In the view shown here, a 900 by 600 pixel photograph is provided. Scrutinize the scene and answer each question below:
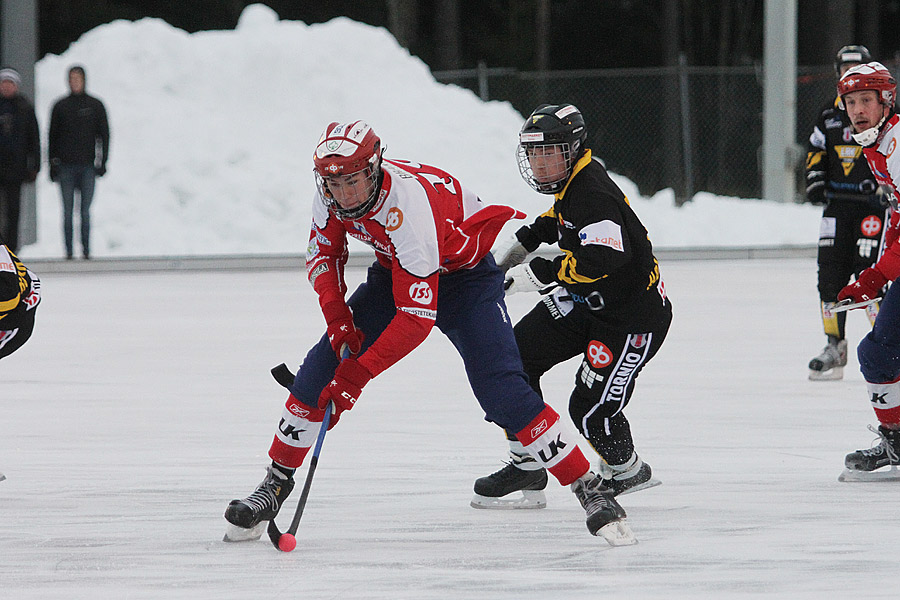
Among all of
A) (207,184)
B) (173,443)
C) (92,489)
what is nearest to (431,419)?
(173,443)

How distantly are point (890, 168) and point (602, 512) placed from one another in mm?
1809

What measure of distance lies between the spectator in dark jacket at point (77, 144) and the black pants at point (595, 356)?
30.4ft

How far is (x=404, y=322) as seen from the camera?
13.9 ft

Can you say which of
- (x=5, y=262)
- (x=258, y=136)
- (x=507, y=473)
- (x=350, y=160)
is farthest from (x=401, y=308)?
(x=258, y=136)

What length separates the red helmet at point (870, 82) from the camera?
533 centimetres

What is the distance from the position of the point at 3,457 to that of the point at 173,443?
70 centimetres

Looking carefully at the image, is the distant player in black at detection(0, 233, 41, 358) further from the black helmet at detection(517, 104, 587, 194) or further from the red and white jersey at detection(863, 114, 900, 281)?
the red and white jersey at detection(863, 114, 900, 281)

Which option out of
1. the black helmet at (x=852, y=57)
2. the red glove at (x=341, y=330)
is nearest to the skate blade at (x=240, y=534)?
the red glove at (x=341, y=330)

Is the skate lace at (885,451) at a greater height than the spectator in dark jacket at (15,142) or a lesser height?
lesser

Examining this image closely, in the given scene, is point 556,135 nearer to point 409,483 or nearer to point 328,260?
point 328,260

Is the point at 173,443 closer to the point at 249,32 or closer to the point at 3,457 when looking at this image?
the point at 3,457

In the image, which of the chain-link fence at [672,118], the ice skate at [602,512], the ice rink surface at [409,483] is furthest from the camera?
the chain-link fence at [672,118]

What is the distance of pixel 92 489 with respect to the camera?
5.20 meters

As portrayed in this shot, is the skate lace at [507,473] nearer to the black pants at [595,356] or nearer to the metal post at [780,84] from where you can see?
the black pants at [595,356]
